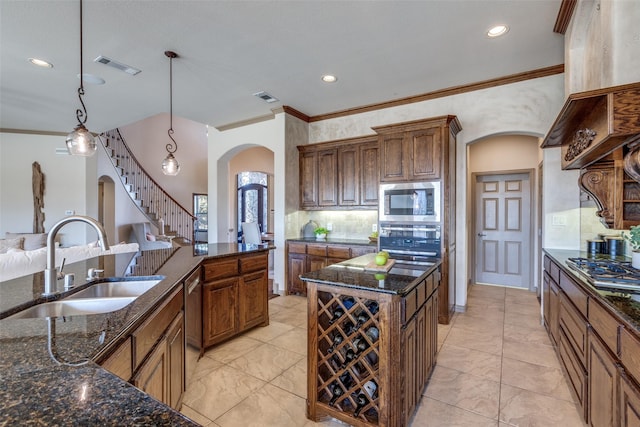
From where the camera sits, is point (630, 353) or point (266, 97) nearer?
point (630, 353)

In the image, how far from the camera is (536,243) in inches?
193

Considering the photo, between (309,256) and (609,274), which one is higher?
(609,274)

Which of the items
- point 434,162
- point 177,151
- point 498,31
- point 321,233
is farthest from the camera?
point 177,151

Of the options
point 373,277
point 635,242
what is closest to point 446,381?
point 373,277

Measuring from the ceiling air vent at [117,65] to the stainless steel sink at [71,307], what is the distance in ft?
9.90

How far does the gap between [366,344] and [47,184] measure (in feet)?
25.2

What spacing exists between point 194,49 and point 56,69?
1.92m

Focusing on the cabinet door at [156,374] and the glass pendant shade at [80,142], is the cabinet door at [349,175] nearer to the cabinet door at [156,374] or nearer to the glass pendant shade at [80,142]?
the glass pendant shade at [80,142]

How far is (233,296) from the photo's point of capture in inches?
122

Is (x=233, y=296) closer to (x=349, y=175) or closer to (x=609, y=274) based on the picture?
(x=349, y=175)

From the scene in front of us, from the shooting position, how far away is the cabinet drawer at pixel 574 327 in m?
1.88

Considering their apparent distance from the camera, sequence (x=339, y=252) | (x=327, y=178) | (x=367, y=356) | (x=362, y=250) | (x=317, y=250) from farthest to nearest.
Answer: (x=327, y=178)
(x=317, y=250)
(x=339, y=252)
(x=362, y=250)
(x=367, y=356)

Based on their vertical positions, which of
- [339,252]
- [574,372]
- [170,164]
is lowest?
[574,372]

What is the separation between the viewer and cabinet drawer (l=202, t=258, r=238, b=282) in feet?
9.25
